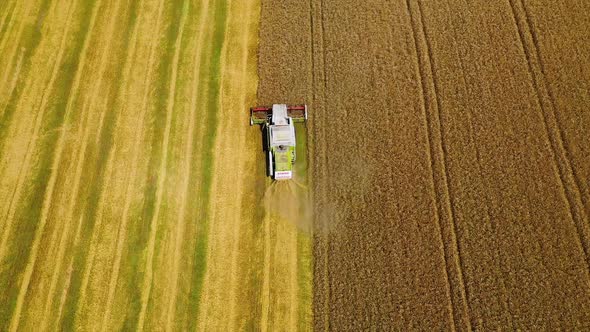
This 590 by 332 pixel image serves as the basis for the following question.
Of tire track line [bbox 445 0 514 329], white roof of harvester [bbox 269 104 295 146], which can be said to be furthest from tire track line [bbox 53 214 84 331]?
tire track line [bbox 445 0 514 329]

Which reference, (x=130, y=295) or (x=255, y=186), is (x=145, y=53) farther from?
(x=130, y=295)

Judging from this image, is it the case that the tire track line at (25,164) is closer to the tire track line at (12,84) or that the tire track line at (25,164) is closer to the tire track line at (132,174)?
the tire track line at (12,84)

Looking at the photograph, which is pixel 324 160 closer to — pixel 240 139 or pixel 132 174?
pixel 240 139

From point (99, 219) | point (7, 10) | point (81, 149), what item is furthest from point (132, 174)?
point (7, 10)

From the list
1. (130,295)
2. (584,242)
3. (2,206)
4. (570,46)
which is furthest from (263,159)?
(570,46)

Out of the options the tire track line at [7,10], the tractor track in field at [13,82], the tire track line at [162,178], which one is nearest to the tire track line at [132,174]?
the tire track line at [162,178]

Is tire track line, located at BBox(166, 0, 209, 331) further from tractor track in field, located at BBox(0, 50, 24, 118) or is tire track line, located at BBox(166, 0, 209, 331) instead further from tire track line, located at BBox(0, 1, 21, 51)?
tire track line, located at BBox(0, 1, 21, 51)
